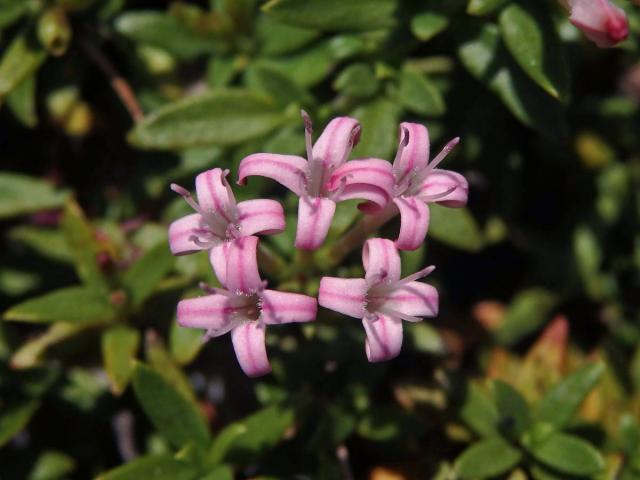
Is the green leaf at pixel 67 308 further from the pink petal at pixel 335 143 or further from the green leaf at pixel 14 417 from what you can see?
the pink petal at pixel 335 143

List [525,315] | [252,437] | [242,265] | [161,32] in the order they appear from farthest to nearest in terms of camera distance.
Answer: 1. [525,315]
2. [161,32]
3. [252,437]
4. [242,265]

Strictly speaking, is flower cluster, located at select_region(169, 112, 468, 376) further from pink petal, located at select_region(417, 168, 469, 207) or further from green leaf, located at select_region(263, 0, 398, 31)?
green leaf, located at select_region(263, 0, 398, 31)

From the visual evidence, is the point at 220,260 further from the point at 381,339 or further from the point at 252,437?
the point at 252,437

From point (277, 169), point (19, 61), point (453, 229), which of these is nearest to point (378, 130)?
point (453, 229)

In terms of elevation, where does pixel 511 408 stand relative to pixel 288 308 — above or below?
below

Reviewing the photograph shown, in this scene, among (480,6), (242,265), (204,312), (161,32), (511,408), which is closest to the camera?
(242,265)

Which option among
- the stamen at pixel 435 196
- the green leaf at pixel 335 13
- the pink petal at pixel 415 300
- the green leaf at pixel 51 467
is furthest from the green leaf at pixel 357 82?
the green leaf at pixel 51 467
